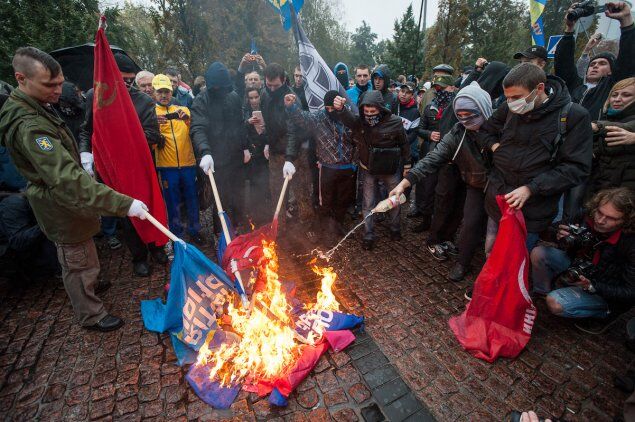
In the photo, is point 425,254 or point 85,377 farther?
point 425,254

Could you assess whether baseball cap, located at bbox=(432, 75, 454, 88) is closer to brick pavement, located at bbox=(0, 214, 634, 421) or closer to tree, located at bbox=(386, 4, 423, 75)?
brick pavement, located at bbox=(0, 214, 634, 421)

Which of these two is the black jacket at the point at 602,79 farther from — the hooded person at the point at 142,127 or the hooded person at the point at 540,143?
the hooded person at the point at 142,127

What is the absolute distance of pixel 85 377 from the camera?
3248 mm

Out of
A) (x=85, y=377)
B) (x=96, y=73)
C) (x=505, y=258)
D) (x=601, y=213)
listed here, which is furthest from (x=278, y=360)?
(x=96, y=73)

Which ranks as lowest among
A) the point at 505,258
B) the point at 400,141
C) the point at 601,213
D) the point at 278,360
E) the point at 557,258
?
the point at 278,360

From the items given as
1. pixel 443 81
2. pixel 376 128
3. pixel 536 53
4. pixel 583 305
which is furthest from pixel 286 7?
pixel 583 305

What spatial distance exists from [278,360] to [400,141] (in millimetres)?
3878

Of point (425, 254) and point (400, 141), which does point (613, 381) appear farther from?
point (400, 141)

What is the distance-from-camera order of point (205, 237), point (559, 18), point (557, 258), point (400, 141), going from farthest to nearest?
point (559, 18), point (205, 237), point (400, 141), point (557, 258)

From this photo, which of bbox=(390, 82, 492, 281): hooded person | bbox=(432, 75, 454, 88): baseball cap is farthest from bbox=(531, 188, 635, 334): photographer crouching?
bbox=(432, 75, 454, 88): baseball cap

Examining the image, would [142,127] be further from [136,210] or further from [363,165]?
[363,165]

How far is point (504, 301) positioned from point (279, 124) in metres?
4.44

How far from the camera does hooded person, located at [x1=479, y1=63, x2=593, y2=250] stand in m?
3.31

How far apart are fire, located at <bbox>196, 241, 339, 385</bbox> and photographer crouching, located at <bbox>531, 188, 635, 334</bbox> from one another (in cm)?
318
